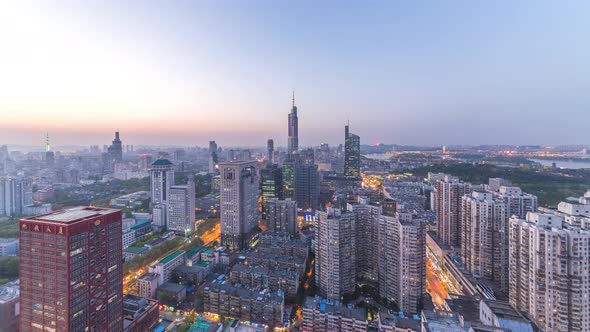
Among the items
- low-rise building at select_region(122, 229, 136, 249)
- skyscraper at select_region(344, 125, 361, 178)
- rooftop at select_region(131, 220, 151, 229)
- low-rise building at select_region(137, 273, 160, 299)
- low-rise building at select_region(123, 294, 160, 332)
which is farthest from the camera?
skyscraper at select_region(344, 125, 361, 178)

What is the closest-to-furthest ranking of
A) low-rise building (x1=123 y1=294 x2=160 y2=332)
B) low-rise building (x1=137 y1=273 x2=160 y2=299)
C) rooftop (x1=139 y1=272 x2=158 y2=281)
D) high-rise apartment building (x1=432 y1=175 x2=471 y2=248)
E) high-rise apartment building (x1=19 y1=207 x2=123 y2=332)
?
high-rise apartment building (x1=19 y1=207 x2=123 y2=332) < low-rise building (x1=123 y1=294 x2=160 y2=332) < low-rise building (x1=137 y1=273 x2=160 y2=299) < rooftop (x1=139 y1=272 x2=158 y2=281) < high-rise apartment building (x1=432 y1=175 x2=471 y2=248)

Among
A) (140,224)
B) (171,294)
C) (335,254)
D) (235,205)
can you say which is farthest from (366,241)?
(140,224)

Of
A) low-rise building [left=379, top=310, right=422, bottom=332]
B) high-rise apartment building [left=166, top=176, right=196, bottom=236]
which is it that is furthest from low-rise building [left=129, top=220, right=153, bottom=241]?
low-rise building [left=379, top=310, right=422, bottom=332]

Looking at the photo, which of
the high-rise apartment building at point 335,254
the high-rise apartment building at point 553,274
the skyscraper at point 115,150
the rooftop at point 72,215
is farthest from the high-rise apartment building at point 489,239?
the skyscraper at point 115,150

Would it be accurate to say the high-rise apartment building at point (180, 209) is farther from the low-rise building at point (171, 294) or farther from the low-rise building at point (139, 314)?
the low-rise building at point (139, 314)

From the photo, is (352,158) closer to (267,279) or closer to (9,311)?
(267,279)

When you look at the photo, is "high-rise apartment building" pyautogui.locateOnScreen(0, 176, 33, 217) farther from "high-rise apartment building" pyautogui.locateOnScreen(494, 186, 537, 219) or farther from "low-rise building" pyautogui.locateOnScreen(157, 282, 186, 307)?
"high-rise apartment building" pyautogui.locateOnScreen(494, 186, 537, 219)
